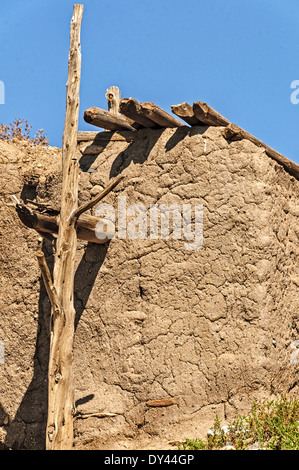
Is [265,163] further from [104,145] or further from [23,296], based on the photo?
[23,296]

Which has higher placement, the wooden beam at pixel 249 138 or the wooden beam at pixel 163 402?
the wooden beam at pixel 249 138

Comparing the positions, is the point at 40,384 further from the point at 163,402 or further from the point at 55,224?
the point at 55,224

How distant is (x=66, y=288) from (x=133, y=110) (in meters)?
2.10

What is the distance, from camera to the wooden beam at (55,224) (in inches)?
258

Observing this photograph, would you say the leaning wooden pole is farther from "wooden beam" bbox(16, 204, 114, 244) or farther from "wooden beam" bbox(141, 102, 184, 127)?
"wooden beam" bbox(141, 102, 184, 127)

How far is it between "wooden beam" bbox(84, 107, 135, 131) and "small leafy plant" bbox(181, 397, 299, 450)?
359 cm

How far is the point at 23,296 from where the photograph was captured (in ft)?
25.2

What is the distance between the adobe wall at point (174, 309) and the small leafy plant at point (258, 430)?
0.14m

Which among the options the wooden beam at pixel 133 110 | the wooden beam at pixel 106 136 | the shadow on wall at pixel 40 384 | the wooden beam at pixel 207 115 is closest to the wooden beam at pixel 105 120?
the wooden beam at pixel 106 136

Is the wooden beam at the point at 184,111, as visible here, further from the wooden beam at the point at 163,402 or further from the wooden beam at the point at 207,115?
the wooden beam at the point at 163,402

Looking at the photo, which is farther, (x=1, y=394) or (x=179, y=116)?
(x=1, y=394)
